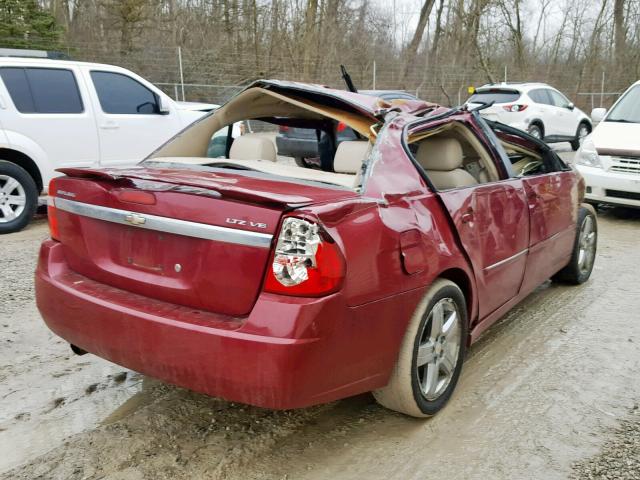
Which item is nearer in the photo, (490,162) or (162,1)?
(490,162)

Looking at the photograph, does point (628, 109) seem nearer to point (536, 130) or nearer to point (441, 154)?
point (441, 154)

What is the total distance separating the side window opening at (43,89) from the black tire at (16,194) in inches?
28.8

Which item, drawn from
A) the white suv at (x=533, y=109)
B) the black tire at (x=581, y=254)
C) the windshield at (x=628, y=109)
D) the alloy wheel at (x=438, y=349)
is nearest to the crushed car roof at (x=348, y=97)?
the alloy wheel at (x=438, y=349)

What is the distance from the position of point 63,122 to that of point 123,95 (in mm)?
950

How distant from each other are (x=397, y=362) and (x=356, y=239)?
2.21 feet

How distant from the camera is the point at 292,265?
2359 mm

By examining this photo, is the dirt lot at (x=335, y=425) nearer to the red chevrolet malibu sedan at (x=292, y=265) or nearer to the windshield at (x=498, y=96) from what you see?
the red chevrolet malibu sedan at (x=292, y=265)

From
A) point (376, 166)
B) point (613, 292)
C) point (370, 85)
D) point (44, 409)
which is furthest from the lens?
point (370, 85)

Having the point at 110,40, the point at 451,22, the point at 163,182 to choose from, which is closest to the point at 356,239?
the point at 163,182

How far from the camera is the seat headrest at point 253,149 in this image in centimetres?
359

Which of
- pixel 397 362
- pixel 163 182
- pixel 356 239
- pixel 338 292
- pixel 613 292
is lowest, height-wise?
pixel 613 292

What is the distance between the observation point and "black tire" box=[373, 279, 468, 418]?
2.82 metres

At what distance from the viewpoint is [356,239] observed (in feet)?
8.18

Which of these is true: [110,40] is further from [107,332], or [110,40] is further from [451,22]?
[107,332]
